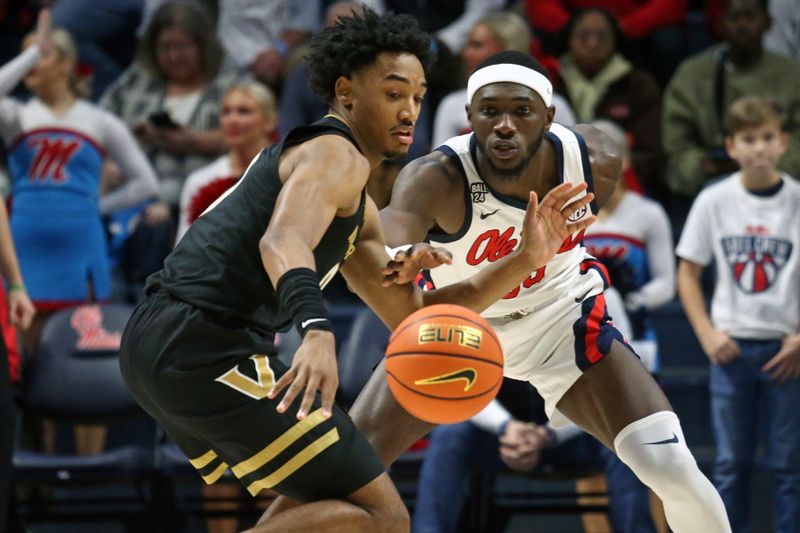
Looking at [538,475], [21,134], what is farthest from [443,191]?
[21,134]

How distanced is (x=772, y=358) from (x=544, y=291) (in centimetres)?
216

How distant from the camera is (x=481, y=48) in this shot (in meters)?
7.95

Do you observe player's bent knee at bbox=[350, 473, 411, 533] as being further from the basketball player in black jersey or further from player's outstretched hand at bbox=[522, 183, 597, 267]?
player's outstretched hand at bbox=[522, 183, 597, 267]

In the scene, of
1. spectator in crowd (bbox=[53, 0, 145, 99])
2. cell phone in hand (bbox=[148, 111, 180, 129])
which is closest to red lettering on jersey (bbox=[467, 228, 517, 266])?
cell phone in hand (bbox=[148, 111, 180, 129])

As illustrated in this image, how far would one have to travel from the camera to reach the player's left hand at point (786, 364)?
260 inches

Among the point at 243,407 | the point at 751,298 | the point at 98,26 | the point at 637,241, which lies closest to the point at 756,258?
the point at 751,298

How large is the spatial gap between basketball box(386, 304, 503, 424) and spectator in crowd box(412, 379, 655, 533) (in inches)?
95.2

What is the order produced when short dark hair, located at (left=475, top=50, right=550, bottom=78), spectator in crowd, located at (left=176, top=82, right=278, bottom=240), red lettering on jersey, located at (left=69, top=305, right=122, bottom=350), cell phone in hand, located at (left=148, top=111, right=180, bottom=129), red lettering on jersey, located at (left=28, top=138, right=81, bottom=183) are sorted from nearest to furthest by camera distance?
short dark hair, located at (left=475, top=50, right=550, bottom=78), red lettering on jersey, located at (left=69, top=305, right=122, bottom=350), spectator in crowd, located at (left=176, top=82, right=278, bottom=240), red lettering on jersey, located at (left=28, top=138, right=81, bottom=183), cell phone in hand, located at (left=148, top=111, right=180, bottom=129)

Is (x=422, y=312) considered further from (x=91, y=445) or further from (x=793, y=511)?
(x=91, y=445)

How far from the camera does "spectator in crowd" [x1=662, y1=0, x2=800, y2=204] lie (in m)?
8.05

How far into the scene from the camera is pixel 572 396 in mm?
4891

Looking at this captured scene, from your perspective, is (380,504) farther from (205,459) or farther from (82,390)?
(82,390)

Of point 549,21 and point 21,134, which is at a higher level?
point 549,21

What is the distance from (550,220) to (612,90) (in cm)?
396
